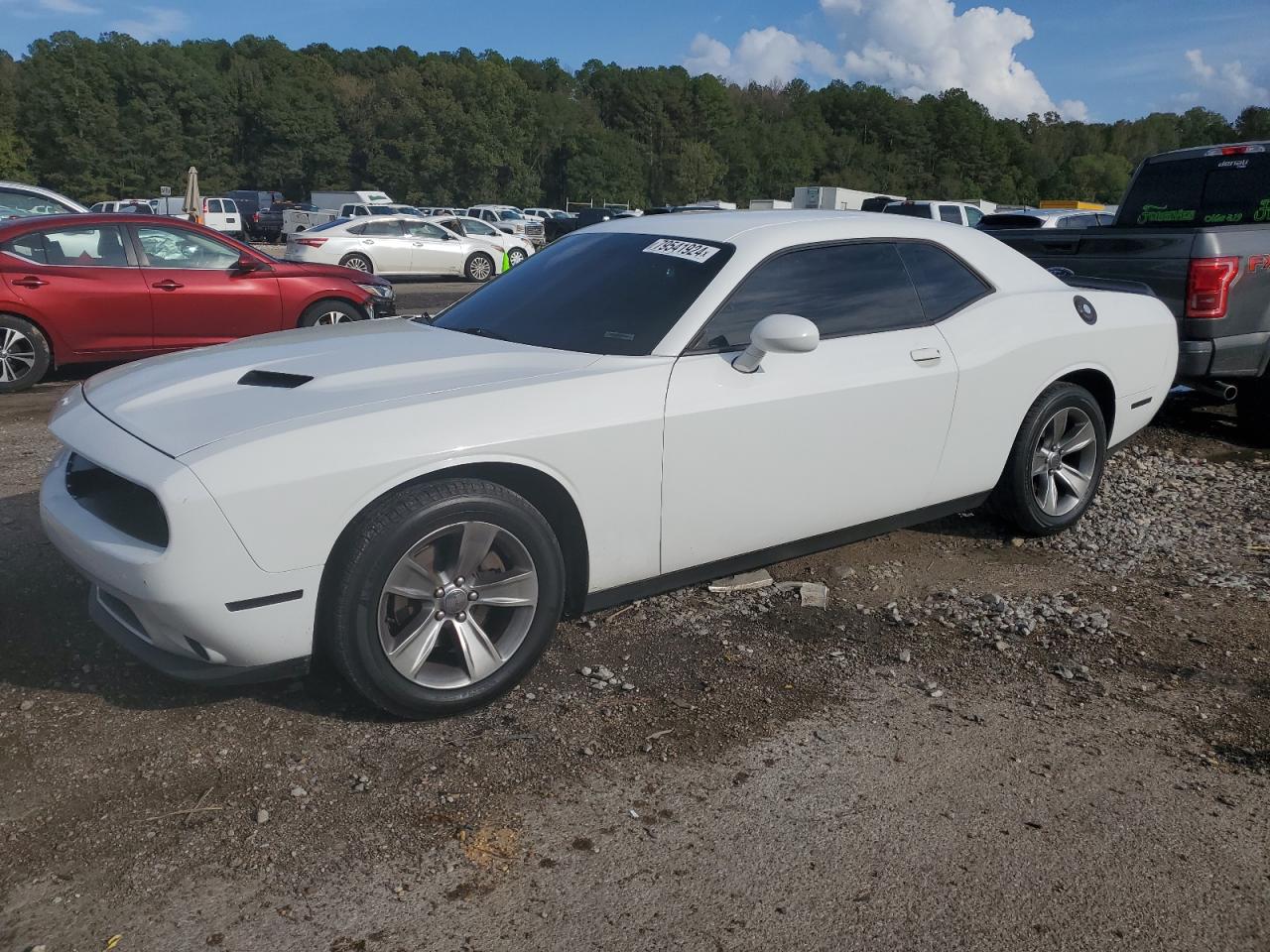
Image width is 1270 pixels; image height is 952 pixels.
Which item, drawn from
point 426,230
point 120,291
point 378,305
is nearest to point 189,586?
point 120,291

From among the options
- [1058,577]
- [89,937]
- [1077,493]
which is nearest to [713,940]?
[89,937]

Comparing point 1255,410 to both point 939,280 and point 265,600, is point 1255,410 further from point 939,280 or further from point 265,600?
point 265,600

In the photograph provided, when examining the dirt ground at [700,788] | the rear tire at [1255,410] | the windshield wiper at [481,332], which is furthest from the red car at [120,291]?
the rear tire at [1255,410]

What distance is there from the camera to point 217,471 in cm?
288

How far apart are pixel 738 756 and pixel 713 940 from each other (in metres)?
0.83

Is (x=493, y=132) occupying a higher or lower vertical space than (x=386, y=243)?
higher

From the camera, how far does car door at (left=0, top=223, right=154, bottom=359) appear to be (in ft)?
28.6

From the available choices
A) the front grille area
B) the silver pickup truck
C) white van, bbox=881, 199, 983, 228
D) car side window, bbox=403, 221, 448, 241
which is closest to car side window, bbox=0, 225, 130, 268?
the front grille area

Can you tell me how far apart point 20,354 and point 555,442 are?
23.9 feet

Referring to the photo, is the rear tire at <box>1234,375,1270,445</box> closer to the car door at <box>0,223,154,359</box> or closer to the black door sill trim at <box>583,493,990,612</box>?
the black door sill trim at <box>583,493,990,612</box>

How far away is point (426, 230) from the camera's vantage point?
76.0 feet

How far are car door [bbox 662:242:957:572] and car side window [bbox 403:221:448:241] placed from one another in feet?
65.2

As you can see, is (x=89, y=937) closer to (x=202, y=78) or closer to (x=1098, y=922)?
(x=1098, y=922)

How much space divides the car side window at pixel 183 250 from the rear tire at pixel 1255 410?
8173mm
